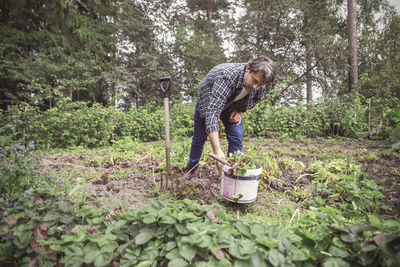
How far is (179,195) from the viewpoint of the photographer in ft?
7.21

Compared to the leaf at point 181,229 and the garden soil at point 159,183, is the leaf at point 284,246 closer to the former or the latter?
the leaf at point 181,229

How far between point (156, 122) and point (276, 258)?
5.68 meters

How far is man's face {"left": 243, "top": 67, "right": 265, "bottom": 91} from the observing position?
191 cm

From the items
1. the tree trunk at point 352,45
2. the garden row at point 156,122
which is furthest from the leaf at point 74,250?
the tree trunk at point 352,45

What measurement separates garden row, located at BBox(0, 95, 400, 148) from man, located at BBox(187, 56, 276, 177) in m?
2.93

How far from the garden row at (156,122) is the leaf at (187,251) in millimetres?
4458

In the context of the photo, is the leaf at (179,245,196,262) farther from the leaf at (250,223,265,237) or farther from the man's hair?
the man's hair

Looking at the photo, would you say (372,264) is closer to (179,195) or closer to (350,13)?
(179,195)

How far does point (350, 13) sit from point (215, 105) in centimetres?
1340

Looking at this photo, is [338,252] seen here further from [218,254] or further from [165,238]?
[165,238]

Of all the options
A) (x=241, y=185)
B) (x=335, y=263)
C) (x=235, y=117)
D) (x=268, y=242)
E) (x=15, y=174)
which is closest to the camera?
(x=335, y=263)

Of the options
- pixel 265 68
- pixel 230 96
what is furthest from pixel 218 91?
pixel 265 68

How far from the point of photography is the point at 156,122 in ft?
20.6

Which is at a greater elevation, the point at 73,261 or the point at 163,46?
the point at 163,46
